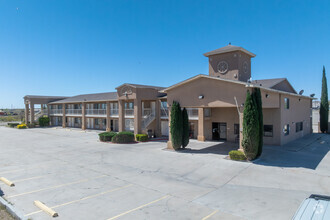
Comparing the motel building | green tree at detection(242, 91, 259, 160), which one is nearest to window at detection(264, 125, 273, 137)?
the motel building

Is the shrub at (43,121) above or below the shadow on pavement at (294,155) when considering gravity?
above

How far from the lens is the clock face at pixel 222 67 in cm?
2131

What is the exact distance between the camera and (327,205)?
16.3 feet

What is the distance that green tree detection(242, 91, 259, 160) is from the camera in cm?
1474

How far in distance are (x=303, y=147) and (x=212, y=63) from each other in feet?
36.9

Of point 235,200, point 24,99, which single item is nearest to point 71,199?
point 235,200

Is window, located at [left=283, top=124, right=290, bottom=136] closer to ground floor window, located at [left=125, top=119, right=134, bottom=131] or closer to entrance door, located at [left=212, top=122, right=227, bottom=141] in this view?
entrance door, located at [left=212, top=122, right=227, bottom=141]

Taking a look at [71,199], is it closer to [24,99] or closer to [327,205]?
[327,205]

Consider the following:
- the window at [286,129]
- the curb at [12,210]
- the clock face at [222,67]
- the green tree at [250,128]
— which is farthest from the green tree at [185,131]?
the curb at [12,210]

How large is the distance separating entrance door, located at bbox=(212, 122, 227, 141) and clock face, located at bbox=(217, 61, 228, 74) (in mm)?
5956

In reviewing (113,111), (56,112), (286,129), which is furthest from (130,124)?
(56,112)

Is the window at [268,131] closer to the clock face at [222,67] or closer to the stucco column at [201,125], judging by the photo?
the stucco column at [201,125]

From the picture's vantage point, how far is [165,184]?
424 inches

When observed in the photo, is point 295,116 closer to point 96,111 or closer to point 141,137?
point 141,137
